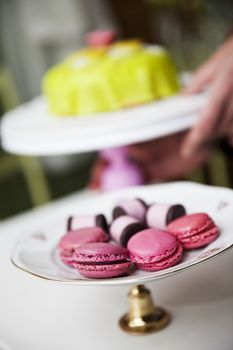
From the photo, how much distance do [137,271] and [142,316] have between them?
0.31ft

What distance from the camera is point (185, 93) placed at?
0.95 meters

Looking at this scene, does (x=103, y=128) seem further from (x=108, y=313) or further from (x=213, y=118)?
(x=108, y=313)

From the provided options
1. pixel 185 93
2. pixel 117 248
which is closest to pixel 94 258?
pixel 117 248

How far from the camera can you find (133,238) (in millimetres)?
509

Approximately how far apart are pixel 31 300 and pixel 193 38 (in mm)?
1389

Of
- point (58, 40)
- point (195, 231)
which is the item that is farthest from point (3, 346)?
point (58, 40)

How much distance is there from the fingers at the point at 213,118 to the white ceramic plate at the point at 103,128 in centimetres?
4

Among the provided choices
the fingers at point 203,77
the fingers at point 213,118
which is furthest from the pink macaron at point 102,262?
the fingers at point 203,77

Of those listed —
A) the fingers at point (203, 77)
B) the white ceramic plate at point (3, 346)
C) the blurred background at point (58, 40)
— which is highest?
the blurred background at point (58, 40)

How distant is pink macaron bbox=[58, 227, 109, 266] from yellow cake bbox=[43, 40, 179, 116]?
19.0 inches

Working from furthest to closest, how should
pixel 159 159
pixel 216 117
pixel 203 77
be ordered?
1. pixel 159 159
2. pixel 203 77
3. pixel 216 117

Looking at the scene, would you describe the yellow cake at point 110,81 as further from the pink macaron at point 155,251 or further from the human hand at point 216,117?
the pink macaron at point 155,251

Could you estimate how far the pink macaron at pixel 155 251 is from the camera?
0.47 m

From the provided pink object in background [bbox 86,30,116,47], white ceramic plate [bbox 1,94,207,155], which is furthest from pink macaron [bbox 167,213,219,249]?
pink object in background [bbox 86,30,116,47]
